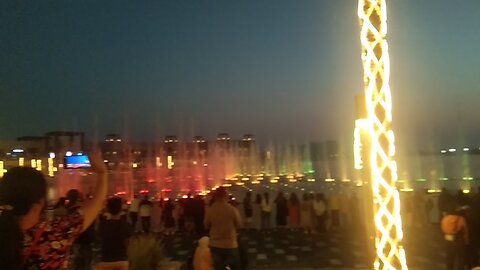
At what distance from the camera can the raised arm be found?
3119mm

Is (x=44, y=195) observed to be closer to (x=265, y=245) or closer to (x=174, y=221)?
(x=265, y=245)

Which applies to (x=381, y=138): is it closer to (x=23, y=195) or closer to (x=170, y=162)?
(x=23, y=195)

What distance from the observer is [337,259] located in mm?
13930

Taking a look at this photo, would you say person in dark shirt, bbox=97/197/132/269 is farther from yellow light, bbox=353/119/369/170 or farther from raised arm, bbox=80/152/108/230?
raised arm, bbox=80/152/108/230

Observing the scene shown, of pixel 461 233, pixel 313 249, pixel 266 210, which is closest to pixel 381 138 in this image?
pixel 461 233

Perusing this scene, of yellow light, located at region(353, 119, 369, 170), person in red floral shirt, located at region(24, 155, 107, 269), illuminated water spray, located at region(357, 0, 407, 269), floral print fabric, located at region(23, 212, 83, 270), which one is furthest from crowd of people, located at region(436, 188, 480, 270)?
floral print fabric, located at region(23, 212, 83, 270)

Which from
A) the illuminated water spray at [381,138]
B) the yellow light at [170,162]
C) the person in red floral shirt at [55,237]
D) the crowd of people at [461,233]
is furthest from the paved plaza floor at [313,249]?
the yellow light at [170,162]

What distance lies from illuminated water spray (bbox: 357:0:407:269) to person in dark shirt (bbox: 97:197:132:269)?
3314 mm

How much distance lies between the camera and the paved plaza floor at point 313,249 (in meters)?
13.2

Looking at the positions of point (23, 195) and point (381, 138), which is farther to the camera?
point (381, 138)

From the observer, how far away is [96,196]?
3189 mm

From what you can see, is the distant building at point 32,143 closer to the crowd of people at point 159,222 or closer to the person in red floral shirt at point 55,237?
the crowd of people at point 159,222

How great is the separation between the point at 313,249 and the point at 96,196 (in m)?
13.2

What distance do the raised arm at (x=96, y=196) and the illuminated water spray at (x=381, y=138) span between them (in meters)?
3.97
